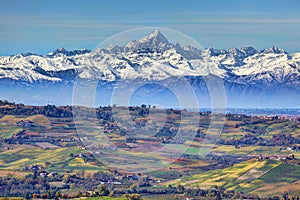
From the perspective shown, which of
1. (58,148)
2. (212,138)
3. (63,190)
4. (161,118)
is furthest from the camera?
(212,138)

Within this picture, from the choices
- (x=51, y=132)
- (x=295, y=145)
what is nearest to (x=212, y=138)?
(x=295, y=145)

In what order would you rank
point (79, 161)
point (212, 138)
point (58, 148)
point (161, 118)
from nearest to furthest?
point (79, 161) < point (58, 148) < point (161, 118) < point (212, 138)

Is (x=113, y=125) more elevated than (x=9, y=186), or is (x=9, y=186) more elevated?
(x=113, y=125)

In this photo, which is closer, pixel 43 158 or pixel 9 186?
pixel 9 186

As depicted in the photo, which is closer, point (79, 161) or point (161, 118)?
point (79, 161)

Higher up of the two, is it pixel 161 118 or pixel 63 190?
pixel 161 118

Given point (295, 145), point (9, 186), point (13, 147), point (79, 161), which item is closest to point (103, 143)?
point (79, 161)

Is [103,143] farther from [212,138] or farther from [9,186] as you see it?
[212,138]

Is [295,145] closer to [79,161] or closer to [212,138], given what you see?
[212,138]

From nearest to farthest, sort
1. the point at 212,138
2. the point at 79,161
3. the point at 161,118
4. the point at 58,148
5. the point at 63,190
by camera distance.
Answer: the point at 63,190
the point at 79,161
the point at 58,148
the point at 161,118
the point at 212,138
